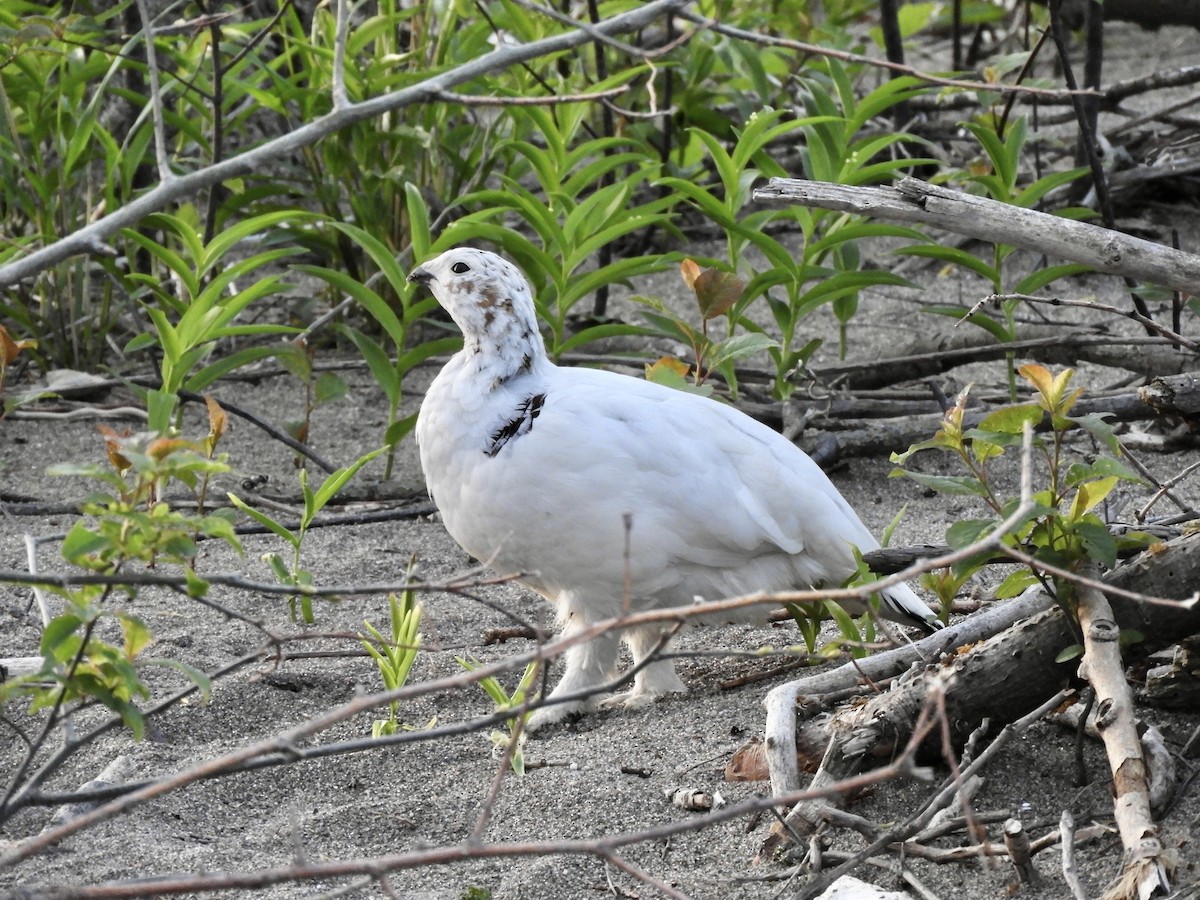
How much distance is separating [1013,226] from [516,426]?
1074 mm

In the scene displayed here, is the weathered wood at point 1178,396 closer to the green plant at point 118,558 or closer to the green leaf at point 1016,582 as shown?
the green leaf at point 1016,582

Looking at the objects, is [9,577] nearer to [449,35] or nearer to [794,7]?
[449,35]

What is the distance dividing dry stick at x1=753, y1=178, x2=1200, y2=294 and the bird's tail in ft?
2.78

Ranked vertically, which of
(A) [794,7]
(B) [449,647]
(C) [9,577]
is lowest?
(B) [449,647]

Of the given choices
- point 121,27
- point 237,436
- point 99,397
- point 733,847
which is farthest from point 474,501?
point 121,27

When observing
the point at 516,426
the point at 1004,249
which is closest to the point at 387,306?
the point at 516,426

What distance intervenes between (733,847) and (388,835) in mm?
593

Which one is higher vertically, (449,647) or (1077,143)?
(1077,143)

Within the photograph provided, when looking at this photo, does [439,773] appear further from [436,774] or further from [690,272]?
[690,272]

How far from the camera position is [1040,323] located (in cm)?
436

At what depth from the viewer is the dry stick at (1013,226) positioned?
7.86 feet

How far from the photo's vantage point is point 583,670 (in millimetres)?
3102

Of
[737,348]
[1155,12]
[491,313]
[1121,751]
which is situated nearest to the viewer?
[1121,751]

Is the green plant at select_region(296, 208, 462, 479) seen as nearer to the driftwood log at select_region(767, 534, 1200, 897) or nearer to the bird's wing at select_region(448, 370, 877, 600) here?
the bird's wing at select_region(448, 370, 877, 600)
